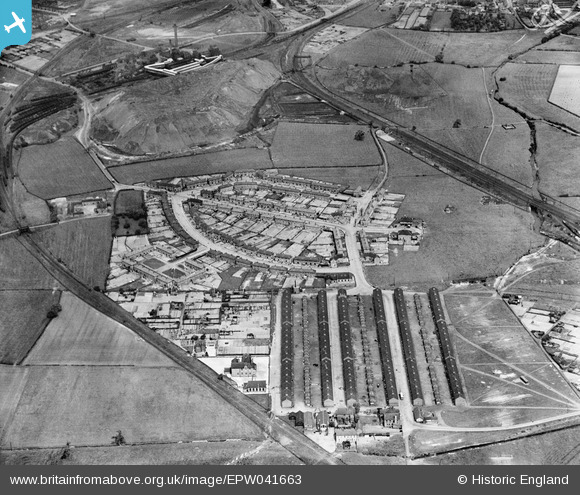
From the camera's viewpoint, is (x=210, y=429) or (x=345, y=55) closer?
(x=210, y=429)

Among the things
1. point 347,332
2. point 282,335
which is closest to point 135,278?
point 282,335

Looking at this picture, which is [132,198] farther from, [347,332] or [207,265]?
[347,332]

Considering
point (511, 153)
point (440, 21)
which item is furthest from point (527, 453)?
point (440, 21)

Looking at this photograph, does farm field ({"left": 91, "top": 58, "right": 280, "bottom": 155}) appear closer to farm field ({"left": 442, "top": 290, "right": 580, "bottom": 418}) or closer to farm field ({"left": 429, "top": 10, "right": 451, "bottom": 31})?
farm field ({"left": 429, "top": 10, "right": 451, "bottom": 31})

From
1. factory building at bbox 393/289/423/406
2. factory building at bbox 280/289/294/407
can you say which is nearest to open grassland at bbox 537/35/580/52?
factory building at bbox 393/289/423/406

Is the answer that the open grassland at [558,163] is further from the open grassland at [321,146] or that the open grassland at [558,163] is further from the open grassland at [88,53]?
the open grassland at [88,53]

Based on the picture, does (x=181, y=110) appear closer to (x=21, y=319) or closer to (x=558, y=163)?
(x=21, y=319)

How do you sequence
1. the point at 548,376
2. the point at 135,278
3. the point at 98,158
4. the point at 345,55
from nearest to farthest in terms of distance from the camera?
the point at 548,376
the point at 135,278
the point at 98,158
the point at 345,55
